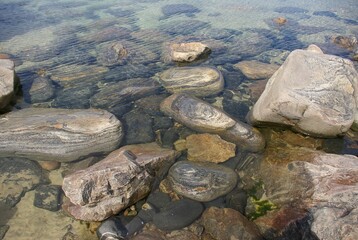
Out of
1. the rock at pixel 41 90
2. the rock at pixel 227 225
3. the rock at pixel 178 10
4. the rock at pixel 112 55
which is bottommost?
the rock at pixel 227 225

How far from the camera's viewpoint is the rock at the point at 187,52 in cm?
868

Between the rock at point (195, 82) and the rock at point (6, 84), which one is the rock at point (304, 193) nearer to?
the rock at point (195, 82)

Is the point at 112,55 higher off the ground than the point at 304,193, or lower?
higher

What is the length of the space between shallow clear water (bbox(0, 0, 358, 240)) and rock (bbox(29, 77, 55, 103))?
0.13m

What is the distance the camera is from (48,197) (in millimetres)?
4758

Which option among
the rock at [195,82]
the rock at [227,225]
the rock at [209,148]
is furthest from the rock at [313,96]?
the rock at [227,225]

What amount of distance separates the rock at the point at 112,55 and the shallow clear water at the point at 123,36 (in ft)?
0.55

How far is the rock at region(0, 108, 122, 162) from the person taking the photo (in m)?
5.30

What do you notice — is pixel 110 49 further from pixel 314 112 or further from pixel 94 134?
pixel 314 112

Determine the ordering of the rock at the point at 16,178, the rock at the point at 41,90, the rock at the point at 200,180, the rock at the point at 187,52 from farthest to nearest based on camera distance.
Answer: the rock at the point at 187,52, the rock at the point at 41,90, the rock at the point at 16,178, the rock at the point at 200,180

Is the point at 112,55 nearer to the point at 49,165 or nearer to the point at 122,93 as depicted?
the point at 122,93

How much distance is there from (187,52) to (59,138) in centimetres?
474

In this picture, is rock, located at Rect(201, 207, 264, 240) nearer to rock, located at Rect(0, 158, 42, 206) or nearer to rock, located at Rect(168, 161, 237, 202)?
rock, located at Rect(168, 161, 237, 202)

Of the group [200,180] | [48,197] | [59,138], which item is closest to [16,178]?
[48,197]
